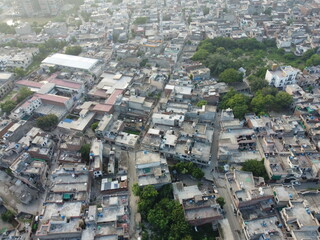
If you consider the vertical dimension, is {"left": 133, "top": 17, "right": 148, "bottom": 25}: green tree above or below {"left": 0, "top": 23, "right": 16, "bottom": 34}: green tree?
above

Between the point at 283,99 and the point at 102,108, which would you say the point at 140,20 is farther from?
the point at 283,99

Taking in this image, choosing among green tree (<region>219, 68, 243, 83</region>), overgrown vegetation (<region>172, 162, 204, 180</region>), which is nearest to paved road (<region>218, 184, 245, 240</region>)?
overgrown vegetation (<region>172, 162, 204, 180</region>)

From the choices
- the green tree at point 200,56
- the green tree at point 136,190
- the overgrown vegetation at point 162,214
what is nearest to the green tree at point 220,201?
the overgrown vegetation at point 162,214

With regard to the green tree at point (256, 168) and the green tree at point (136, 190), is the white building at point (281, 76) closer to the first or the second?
the green tree at point (256, 168)

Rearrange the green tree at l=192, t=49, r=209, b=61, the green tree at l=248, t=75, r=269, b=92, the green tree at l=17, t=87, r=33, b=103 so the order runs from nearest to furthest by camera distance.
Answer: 1. the green tree at l=17, t=87, r=33, b=103
2. the green tree at l=248, t=75, r=269, b=92
3. the green tree at l=192, t=49, r=209, b=61

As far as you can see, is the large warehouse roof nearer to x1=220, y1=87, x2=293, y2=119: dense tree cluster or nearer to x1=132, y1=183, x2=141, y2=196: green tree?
x1=220, y1=87, x2=293, y2=119: dense tree cluster

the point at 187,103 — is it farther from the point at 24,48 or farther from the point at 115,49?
the point at 24,48

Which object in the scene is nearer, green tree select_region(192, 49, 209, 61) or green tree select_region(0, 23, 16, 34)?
green tree select_region(192, 49, 209, 61)

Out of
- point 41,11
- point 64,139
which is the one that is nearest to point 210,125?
point 64,139
